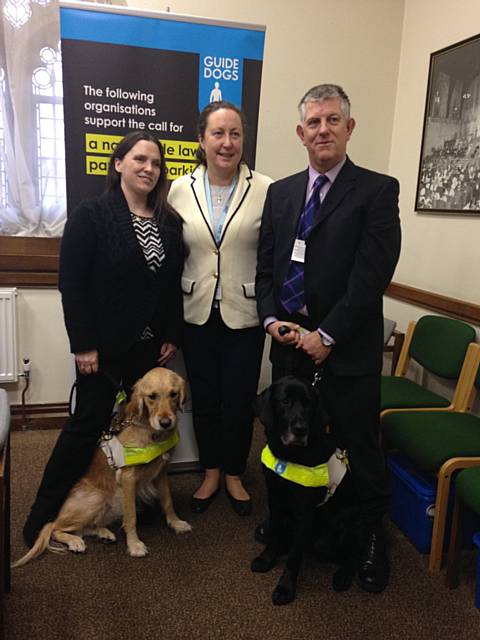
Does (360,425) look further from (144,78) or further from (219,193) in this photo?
(144,78)

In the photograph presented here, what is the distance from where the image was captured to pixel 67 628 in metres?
1.74

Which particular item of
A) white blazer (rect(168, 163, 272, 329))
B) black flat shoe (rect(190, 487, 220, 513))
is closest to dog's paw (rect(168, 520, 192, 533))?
black flat shoe (rect(190, 487, 220, 513))

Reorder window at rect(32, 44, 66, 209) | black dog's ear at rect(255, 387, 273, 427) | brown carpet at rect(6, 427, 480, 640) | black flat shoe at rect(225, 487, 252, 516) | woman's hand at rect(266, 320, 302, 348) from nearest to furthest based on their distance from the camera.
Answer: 1. brown carpet at rect(6, 427, 480, 640)
2. black dog's ear at rect(255, 387, 273, 427)
3. woman's hand at rect(266, 320, 302, 348)
4. black flat shoe at rect(225, 487, 252, 516)
5. window at rect(32, 44, 66, 209)

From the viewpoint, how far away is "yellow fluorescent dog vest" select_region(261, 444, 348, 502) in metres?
1.85

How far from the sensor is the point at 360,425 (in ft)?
6.58

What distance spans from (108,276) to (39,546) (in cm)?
106

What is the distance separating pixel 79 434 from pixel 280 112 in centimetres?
236

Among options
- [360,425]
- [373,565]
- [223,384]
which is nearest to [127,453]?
[223,384]

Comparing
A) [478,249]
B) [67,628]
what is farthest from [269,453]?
[478,249]

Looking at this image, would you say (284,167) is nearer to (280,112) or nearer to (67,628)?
(280,112)

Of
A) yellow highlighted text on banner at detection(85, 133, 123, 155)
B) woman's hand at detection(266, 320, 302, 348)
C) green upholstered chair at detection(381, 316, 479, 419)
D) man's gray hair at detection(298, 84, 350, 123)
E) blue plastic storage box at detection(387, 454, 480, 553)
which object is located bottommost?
blue plastic storage box at detection(387, 454, 480, 553)

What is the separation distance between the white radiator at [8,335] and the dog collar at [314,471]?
6.01ft

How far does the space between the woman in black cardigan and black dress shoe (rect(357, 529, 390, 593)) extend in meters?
1.10

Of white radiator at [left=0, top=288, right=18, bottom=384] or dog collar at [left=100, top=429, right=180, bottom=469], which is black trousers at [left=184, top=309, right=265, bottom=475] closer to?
dog collar at [left=100, top=429, right=180, bottom=469]
